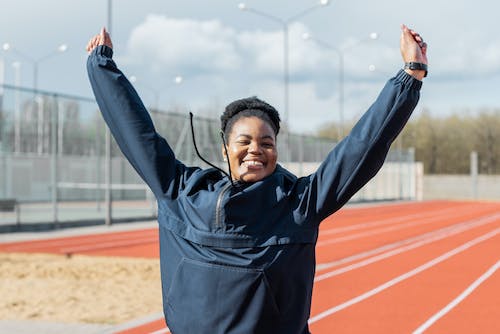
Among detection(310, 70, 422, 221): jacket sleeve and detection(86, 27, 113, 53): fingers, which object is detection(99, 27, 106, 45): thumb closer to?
detection(86, 27, 113, 53): fingers

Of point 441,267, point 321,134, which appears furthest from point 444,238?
point 321,134

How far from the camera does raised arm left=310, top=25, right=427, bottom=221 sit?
1676 millimetres

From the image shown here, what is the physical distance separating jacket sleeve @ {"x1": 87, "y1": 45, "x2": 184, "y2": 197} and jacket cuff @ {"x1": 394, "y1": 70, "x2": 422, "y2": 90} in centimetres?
64

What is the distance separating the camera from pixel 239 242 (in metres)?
1.74

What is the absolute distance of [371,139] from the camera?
1.68m

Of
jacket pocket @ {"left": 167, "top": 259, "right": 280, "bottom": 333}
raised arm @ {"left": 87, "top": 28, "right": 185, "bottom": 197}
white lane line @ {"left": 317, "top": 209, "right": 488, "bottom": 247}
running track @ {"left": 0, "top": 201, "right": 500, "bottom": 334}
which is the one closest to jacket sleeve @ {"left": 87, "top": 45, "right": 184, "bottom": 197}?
raised arm @ {"left": 87, "top": 28, "right": 185, "bottom": 197}

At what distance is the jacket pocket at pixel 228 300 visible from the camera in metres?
1.73

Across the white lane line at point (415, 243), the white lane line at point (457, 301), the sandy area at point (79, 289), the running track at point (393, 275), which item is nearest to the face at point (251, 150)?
the running track at point (393, 275)

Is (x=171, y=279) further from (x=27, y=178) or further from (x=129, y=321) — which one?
(x=27, y=178)

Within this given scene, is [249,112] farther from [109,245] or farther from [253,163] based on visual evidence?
[109,245]

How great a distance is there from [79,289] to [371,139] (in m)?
7.73

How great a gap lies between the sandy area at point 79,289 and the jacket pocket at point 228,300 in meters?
5.40

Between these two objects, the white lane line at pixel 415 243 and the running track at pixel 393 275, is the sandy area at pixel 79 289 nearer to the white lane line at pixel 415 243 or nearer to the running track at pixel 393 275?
the running track at pixel 393 275

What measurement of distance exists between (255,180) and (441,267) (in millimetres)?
10108
